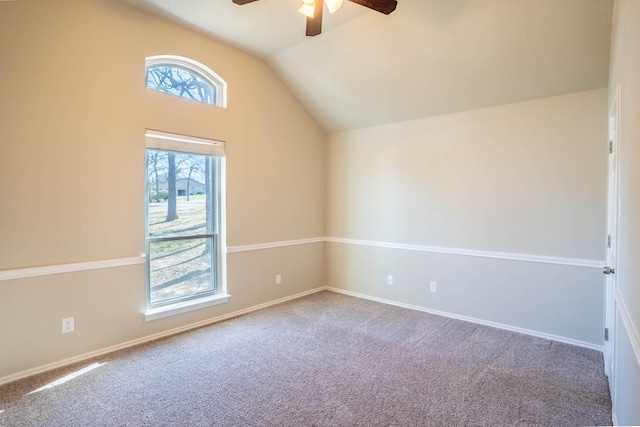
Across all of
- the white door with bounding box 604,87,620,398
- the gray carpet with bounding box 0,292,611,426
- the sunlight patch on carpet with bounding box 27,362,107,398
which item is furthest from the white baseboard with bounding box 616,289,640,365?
the sunlight patch on carpet with bounding box 27,362,107,398

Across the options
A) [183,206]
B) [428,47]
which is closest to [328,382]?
[183,206]

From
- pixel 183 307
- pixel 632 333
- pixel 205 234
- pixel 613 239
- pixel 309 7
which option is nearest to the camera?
pixel 632 333

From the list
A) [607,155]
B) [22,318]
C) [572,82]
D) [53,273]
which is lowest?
[22,318]

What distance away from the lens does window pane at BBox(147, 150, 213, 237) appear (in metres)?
A: 3.42

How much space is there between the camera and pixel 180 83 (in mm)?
3607

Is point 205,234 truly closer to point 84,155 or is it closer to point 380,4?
point 84,155

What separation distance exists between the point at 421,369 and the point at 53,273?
10.3 feet

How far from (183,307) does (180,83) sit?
7.96 ft

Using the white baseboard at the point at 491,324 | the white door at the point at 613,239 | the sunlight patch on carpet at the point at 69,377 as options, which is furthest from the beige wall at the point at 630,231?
the sunlight patch on carpet at the point at 69,377

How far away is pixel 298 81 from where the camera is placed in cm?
445

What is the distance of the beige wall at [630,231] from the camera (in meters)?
1.30

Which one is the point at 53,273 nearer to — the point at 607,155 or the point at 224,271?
the point at 224,271

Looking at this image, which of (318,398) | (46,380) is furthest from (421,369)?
(46,380)

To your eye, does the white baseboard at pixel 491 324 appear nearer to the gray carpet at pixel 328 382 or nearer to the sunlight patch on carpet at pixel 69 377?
the gray carpet at pixel 328 382
